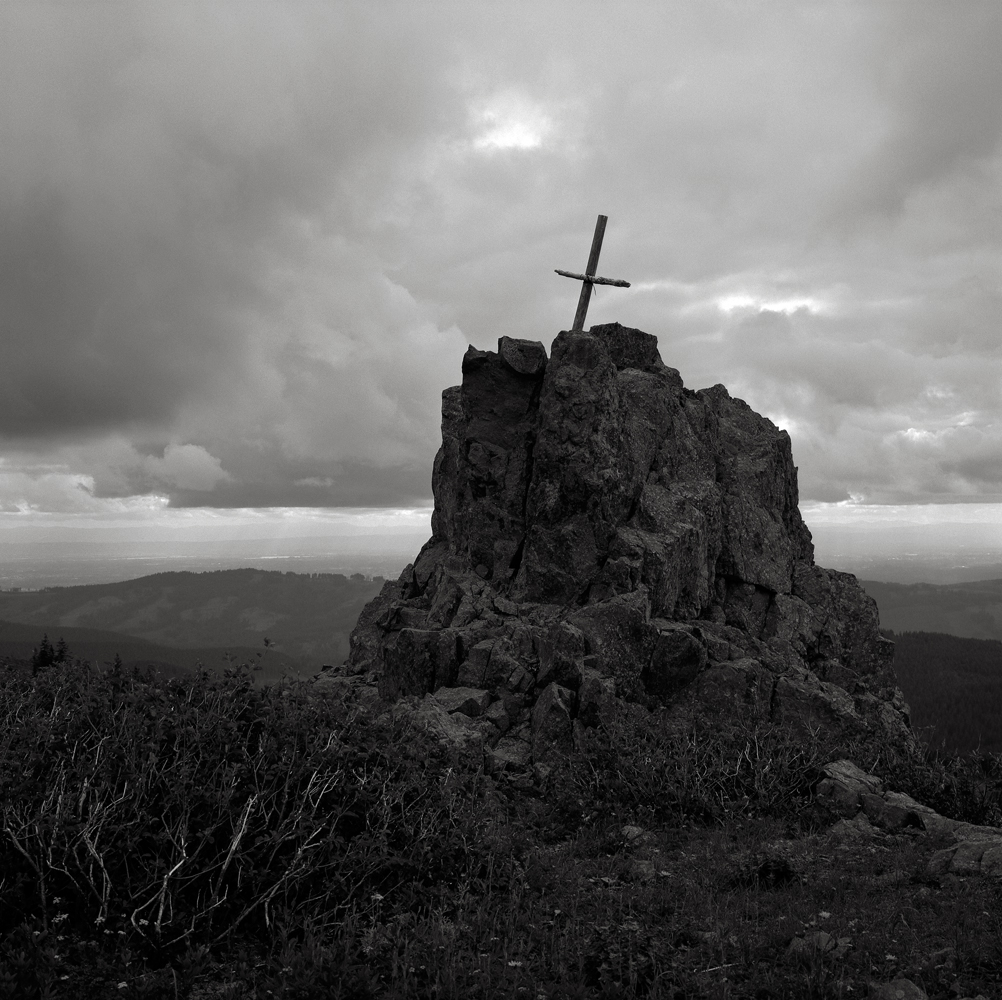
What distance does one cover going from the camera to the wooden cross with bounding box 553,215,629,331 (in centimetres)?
3009

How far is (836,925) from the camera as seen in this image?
377 inches

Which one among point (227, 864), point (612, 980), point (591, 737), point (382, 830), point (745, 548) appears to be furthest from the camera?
point (745, 548)

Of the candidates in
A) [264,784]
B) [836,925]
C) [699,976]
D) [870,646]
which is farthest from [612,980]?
[870,646]

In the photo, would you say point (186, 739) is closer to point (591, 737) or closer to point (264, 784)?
point (264, 784)

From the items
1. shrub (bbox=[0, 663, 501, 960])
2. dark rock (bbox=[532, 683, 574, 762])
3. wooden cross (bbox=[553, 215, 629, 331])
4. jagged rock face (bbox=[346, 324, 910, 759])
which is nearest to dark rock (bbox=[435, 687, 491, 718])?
jagged rock face (bbox=[346, 324, 910, 759])

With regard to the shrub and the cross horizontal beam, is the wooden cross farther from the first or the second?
the shrub

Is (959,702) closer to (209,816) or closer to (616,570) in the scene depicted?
(616,570)

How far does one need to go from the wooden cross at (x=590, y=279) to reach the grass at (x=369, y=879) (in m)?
21.3

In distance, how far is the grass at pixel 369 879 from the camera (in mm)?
8156

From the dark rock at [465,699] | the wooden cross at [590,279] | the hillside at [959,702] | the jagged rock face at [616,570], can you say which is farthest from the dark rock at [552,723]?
the hillside at [959,702]

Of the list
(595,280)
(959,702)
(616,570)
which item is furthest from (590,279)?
(959,702)

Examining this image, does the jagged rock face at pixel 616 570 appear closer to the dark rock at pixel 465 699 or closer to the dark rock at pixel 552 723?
the dark rock at pixel 552 723

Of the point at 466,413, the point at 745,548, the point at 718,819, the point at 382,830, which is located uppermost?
the point at 466,413

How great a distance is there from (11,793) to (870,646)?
30.5 meters
